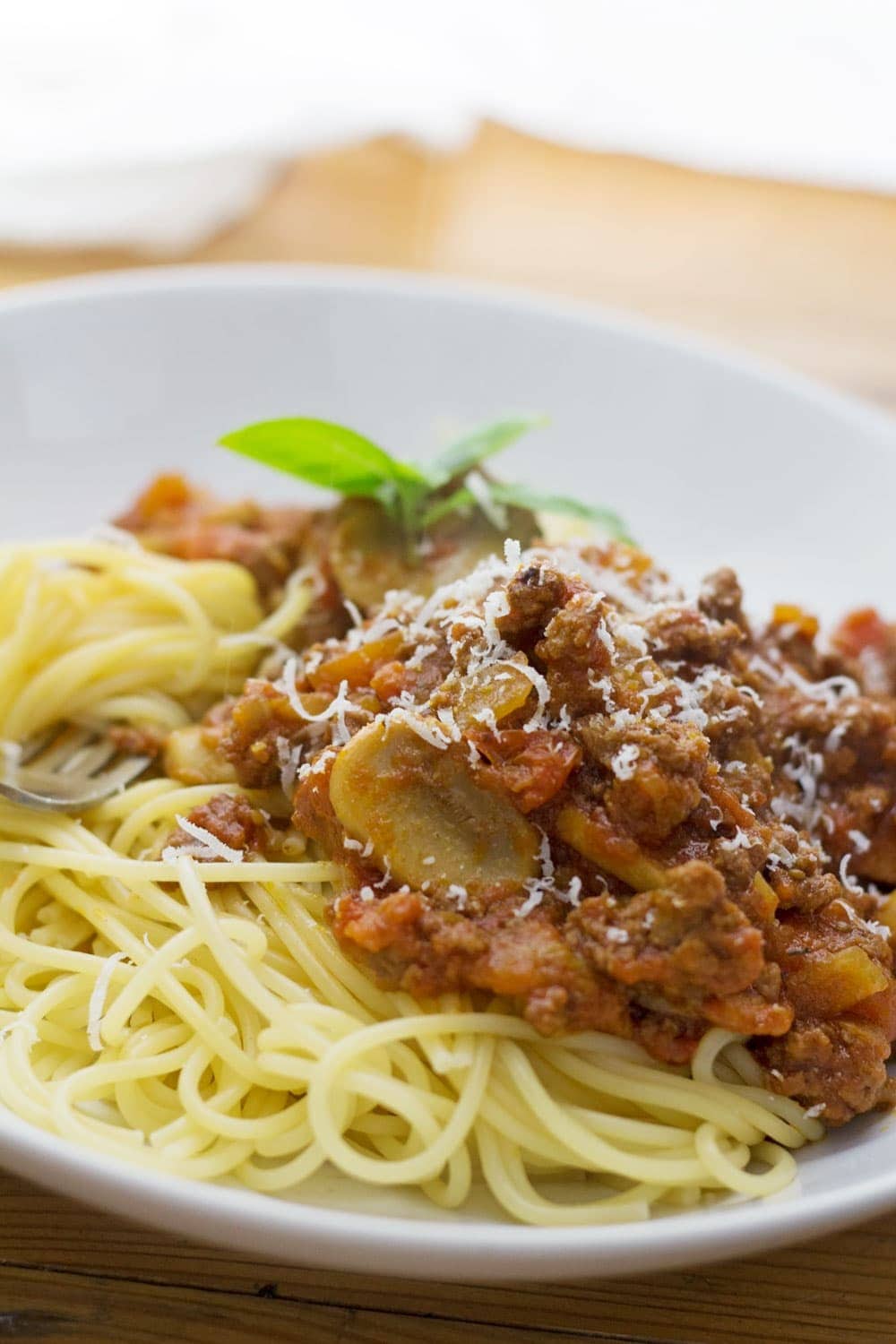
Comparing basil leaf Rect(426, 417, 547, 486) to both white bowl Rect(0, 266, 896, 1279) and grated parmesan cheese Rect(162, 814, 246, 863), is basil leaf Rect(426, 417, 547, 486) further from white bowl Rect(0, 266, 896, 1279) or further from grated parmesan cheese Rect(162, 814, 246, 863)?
grated parmesan cheese Rect(162, 814, 246, 863)

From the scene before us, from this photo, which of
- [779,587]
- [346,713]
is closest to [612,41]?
[779,587]

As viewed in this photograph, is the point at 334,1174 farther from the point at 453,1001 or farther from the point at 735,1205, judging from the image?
the point at 735,1205

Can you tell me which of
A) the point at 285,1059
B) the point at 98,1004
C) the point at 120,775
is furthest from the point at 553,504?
the point at 98,1004

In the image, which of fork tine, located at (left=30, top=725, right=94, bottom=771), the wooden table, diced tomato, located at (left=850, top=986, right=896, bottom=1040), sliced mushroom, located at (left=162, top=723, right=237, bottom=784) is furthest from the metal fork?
diced tomato, located at (left=850, top=986, right=896, bottom=1040)

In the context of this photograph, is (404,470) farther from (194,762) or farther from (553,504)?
(194,762)

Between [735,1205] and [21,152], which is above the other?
[21,152]

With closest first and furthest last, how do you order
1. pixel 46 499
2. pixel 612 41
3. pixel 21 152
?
pixel 46 499 → pixel 21 152 → pixel 612 41

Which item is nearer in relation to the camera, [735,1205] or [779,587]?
[735,1205]
